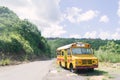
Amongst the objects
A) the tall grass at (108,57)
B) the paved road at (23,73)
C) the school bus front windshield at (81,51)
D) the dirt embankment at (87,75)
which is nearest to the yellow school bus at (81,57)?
the school bus front windshield at (81,51)

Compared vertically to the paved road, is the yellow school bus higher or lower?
higher

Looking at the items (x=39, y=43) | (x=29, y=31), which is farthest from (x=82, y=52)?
(x=39, y=43)

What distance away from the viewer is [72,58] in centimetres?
2164

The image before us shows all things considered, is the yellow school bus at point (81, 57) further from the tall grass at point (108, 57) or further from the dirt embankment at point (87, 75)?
the tall grass at point (108, 57)

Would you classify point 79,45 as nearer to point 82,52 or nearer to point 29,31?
point 82,52

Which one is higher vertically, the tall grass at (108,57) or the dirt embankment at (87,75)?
the tall grass at (108,57)

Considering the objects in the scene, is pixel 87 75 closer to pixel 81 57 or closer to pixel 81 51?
pixel 81 57

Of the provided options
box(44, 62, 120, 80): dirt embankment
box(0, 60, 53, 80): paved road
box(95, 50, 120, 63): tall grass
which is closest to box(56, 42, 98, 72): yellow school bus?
box(44, 62, 120, 80): dirt embankment

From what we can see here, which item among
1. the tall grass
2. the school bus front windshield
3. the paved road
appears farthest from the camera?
the tall grass

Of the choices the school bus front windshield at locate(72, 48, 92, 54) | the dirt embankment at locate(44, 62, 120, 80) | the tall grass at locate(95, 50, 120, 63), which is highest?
the school bus front windshield at locate(72, 48, 92, 54)

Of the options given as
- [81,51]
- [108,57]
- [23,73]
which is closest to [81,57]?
[81,51]

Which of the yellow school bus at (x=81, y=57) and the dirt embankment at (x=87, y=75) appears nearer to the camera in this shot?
the dirt embankment at (x=87, y=75)

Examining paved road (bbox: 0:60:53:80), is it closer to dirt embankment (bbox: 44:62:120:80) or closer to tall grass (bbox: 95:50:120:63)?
dirt embankment (bbox: 44:62:120:80)

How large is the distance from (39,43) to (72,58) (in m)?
79.3
